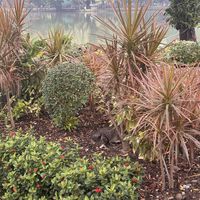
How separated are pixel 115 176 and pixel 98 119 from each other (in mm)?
1939

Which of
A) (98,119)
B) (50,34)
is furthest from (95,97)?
(50,34)

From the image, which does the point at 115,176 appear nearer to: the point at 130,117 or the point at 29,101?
the point at 130,117

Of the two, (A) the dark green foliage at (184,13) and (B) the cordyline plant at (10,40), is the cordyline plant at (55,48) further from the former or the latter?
(A) the dark green foliage at (184,13)

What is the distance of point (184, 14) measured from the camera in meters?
9.74

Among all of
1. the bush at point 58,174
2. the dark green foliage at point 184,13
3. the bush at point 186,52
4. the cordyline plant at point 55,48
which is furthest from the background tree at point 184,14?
the bush at point 58,174

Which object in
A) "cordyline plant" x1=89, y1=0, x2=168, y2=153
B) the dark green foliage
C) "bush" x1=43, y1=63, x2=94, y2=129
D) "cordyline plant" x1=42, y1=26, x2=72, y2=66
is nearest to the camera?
"cordyline plant" x1=89, y1=0, x2=168, y2=153

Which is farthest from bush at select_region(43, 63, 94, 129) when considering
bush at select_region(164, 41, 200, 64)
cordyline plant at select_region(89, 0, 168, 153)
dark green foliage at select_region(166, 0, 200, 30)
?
dark green foliage at select_region(166, 0, 200, 30)

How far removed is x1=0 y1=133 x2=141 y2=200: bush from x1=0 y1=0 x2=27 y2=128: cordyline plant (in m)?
1.23

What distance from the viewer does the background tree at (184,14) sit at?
31.6 feet

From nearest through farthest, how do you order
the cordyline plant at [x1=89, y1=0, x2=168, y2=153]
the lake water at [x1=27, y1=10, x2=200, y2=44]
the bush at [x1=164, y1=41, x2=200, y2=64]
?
the cordyline plant at [x1=89, y1=0, x2=168, y2=153] < the lake water at [x1=27, y1=10, x2=200, y2=44] < the bush at [x1=164, y1=41, x2=200, y2=64]

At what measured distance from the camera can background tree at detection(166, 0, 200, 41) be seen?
9.63 metres

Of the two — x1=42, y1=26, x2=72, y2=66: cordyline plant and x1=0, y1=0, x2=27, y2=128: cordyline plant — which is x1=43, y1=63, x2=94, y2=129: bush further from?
x1=42, y1=26, x2=72, y2=66: cordyline plant

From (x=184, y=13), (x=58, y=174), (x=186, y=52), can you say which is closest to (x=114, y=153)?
(x=58, y=174)

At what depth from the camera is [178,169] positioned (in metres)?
3.21
